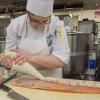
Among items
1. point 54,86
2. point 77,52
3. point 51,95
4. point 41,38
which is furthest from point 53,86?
point 77,52

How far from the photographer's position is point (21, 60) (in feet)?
4.53

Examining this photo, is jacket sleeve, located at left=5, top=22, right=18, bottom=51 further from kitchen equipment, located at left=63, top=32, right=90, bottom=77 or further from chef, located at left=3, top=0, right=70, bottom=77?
kitchen equipment, located at left=63, top=32, right=90, bottom=77

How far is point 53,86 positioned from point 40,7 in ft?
1.80

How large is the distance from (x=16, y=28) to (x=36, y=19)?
0.17 metres

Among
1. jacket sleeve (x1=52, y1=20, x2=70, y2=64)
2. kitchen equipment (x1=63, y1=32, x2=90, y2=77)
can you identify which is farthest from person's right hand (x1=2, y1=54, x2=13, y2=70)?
kitchen equipment (x1=63, y1=32, x2=90, y2=77)

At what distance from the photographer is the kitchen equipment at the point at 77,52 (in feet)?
11.1

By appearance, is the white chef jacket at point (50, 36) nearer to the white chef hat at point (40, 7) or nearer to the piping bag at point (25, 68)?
the white chef hat at point (40, 7)

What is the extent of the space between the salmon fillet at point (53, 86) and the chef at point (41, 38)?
179mm

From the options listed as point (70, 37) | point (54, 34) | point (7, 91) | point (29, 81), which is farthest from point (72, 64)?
point (7, 91)

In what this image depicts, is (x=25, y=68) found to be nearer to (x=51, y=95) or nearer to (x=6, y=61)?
(x=6, y=61)

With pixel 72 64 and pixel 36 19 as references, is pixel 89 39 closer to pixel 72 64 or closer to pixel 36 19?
pixel 72 64

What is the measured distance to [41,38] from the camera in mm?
1621

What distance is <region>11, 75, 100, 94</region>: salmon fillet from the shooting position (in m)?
1.23

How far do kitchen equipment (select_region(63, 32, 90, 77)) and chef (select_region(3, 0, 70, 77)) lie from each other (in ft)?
5.65
